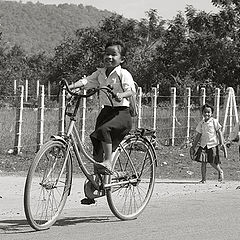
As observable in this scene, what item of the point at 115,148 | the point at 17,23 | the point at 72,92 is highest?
the point at 17,23

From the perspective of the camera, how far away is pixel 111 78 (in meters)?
8.04

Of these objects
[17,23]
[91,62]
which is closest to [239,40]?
[91,62]

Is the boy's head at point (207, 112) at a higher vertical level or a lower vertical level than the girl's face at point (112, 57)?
lower

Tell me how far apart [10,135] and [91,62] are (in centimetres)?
3660

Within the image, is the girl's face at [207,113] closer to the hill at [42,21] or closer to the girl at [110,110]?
the girl at [110,110]

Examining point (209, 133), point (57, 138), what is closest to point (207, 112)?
point (209, 133)

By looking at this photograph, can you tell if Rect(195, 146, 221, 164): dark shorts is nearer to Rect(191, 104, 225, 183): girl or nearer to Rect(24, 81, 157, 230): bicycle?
Rect(191, 104, 225, 183): girl

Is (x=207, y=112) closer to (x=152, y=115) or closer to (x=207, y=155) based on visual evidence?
(x=207, y=155)

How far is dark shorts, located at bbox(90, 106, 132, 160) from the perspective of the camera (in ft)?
25.6

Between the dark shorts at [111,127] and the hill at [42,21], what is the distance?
12782cm

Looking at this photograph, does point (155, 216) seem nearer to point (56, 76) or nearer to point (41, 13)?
point (56, 76)

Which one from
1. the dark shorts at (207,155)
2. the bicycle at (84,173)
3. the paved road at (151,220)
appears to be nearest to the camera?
the paved road at (151,220)

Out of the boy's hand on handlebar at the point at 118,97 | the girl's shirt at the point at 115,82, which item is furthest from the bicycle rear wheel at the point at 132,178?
the boy's hand on handlebar at the point at 118,97

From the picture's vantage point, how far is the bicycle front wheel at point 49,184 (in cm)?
717
